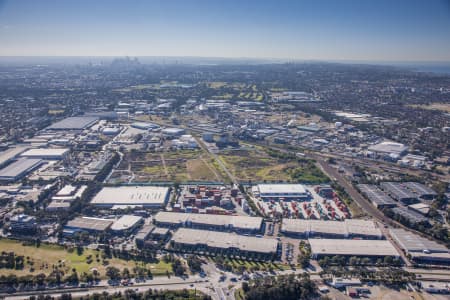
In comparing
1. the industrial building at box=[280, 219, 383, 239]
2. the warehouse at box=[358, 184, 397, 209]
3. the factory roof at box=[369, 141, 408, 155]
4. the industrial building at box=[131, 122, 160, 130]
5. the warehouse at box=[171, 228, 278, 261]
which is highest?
the industrial building at box=[131, 122, 160, 130]

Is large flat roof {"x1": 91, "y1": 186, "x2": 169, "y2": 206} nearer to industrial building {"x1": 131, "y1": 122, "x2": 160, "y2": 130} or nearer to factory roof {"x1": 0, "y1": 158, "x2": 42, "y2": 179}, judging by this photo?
factory roof {"x1": 0, "y1": 158, "x2": 42, "y2": 179}

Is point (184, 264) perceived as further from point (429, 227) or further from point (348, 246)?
point (429, 227)

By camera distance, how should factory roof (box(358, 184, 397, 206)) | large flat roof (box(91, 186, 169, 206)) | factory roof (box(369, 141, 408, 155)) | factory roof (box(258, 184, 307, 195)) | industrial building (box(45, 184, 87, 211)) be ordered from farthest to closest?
1. factory roof (box(369, 141, 408, 155))
2. factory roof (box(258, 184, 307, 195))
3. factory roof (box(358, 184, 397, 206))
4. large flat roof (box(91, 186, 169, 206))
5. industrial building (box(45, 184, 87, 211))

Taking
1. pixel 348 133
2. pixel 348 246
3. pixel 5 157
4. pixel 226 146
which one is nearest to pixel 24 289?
pixel 348 246

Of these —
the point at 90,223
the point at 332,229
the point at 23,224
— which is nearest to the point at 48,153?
the point at 23,224

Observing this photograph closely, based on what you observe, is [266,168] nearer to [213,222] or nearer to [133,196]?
[213,222]

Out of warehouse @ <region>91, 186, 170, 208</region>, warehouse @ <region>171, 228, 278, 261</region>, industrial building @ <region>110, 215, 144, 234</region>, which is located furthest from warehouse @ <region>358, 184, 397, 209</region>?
industrial building @ <region>110, 215, 144, 234</region>

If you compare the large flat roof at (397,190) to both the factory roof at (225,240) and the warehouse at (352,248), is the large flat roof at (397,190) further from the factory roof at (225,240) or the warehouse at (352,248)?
the factory roof at (225,240)
